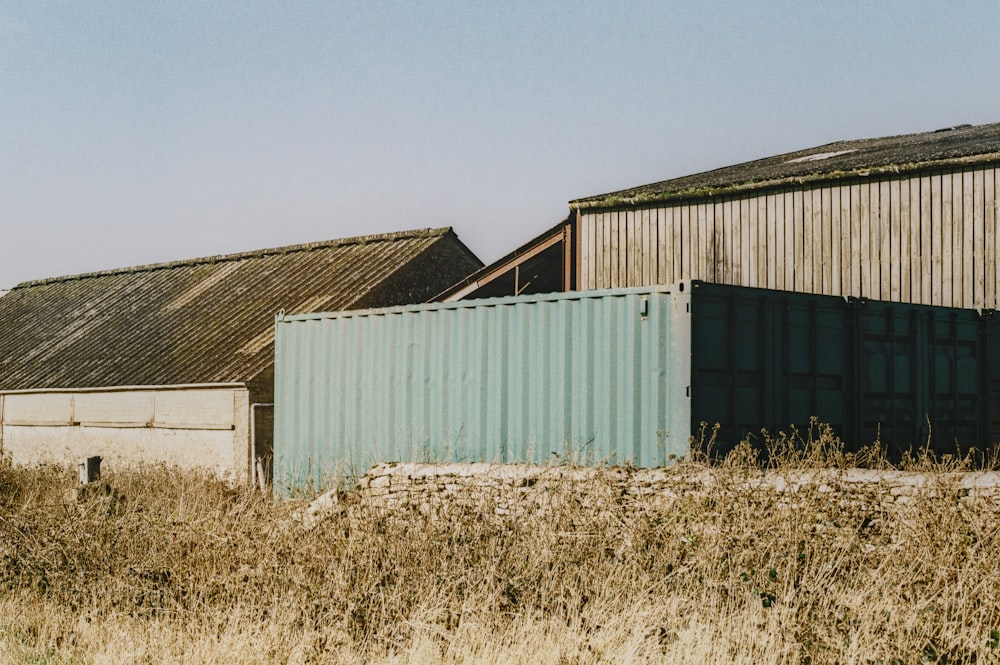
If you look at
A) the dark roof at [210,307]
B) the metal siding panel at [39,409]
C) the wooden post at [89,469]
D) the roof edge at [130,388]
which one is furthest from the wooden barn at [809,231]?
the metal siding panel at [39,409]

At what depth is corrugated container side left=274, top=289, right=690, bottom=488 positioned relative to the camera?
11719mm

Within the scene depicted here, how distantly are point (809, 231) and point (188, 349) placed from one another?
503 inches

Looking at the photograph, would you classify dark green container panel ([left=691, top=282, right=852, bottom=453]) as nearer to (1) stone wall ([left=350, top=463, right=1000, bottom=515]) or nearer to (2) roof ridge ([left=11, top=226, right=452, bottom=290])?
(1) stone wall ([left=350, top=463, right=1000, bottom=515])

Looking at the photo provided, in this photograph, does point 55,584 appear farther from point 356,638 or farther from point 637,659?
point 637,659

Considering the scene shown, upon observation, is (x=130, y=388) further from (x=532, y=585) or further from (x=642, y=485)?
(x=532, y=585)

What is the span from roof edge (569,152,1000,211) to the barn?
5131mm

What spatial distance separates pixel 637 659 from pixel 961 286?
11.6 meters

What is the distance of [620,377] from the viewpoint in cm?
1204

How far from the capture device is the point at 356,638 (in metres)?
7.24

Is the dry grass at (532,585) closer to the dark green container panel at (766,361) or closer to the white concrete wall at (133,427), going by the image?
the dark green container panel at (766,361)

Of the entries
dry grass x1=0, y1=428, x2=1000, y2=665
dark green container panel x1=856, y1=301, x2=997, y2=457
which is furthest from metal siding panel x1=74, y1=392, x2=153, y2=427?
dark green container panel x1=856, y1=301, x2=997, y2=457

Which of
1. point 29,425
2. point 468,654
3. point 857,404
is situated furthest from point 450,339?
point 29,425

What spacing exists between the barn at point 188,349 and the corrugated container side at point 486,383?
3235 millimetres

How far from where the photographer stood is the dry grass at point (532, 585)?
256 inches
